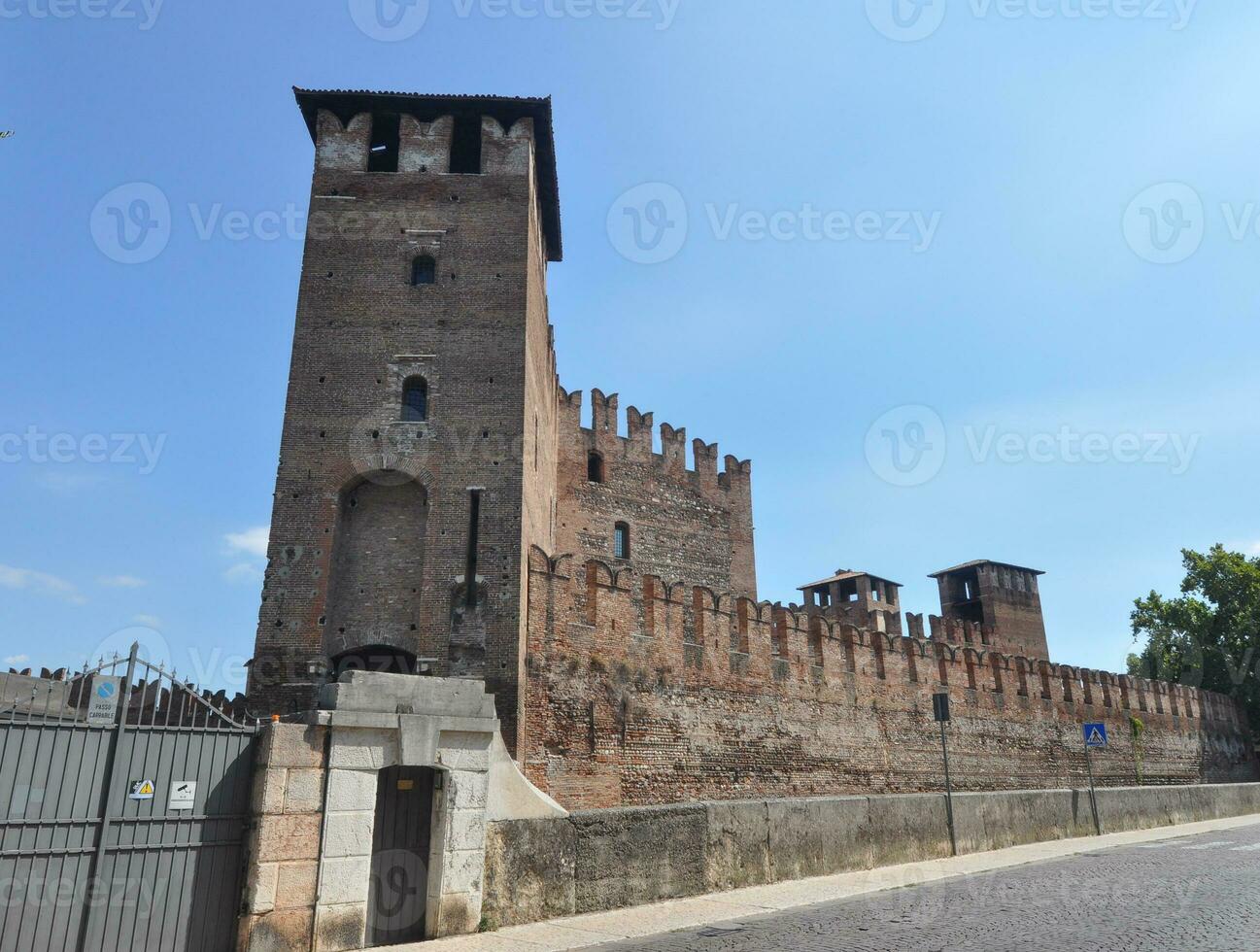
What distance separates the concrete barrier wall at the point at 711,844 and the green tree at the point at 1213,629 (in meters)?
26.0

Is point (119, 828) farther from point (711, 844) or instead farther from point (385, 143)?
point (385, 143)

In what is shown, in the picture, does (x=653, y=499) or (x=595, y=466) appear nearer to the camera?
(x=595, y=466)

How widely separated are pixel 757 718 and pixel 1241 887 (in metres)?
8.85

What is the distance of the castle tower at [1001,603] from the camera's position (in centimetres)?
3500

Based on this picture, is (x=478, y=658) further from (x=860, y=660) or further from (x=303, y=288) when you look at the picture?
(x=860, y=660)

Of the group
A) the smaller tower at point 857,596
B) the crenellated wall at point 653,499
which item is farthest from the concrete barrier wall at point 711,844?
the smaller tower at point 857,596

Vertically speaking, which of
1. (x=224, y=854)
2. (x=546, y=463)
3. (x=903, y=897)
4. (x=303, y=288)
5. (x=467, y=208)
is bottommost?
(x=903, y=897)

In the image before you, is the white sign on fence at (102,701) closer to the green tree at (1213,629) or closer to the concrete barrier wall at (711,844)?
the concrete barrier wall at (711,844)

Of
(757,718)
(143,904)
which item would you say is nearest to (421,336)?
(757,718)

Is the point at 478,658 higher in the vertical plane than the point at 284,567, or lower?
lower

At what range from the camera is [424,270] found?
627 inches

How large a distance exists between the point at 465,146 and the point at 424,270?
12.5 feet

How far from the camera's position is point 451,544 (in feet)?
45.7

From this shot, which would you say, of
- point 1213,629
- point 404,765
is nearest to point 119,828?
point 404,765
